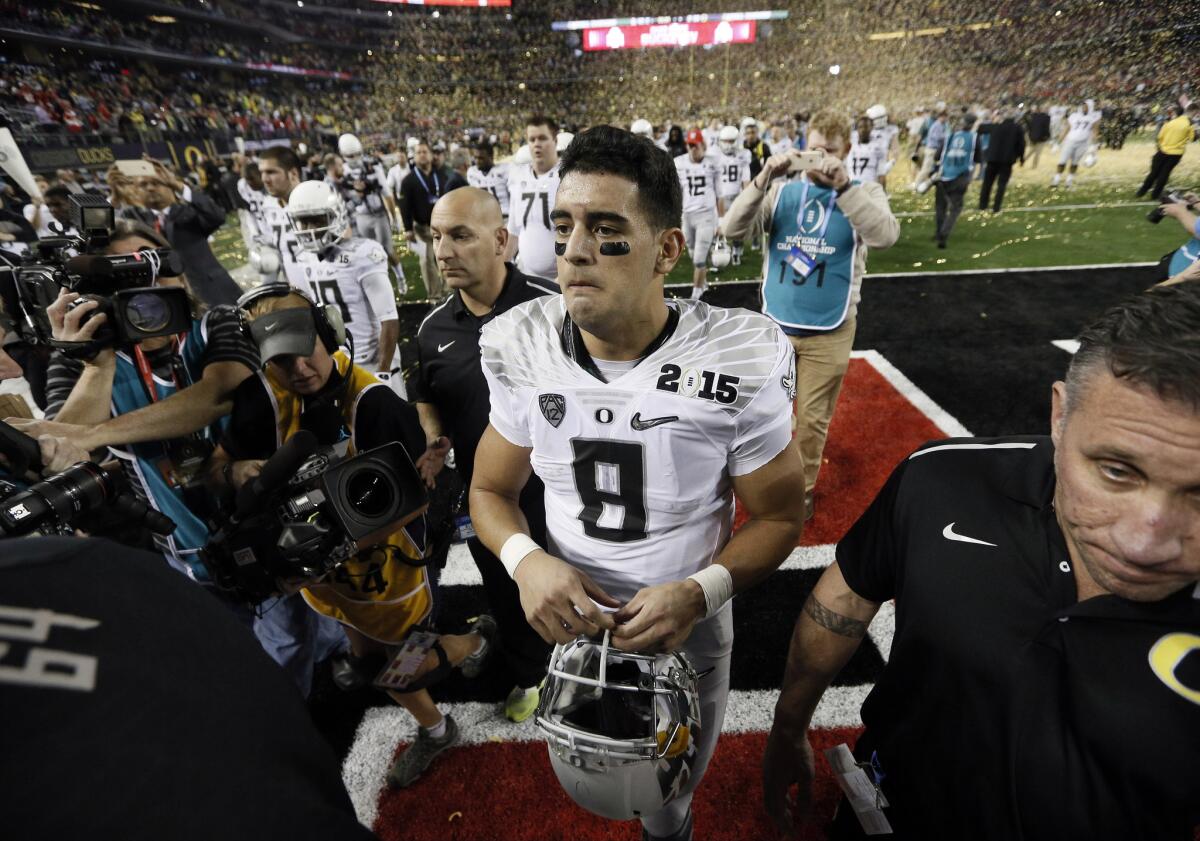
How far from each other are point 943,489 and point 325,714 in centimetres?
295

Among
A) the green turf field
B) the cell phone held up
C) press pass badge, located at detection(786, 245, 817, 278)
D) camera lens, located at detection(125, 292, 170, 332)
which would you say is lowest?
the green turf field

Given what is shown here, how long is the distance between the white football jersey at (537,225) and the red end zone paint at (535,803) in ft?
13.8

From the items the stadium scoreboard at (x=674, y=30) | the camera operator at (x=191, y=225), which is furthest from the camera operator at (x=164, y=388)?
the stadium scoreboard at (x=674, y=30)

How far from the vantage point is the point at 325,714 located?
2816mm

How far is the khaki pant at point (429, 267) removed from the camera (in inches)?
341

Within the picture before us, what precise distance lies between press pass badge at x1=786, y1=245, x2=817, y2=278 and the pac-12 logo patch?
2576mm

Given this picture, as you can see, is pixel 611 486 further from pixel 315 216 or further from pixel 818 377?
pixel 315 216

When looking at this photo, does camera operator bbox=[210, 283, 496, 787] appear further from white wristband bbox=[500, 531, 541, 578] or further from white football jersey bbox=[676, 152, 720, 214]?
white football jersey bbox=[676, 152, 720, 214]

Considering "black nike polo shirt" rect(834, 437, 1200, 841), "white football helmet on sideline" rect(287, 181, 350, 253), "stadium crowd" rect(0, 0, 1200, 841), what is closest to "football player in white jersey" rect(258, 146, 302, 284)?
"white football helmet on sideline" rect(287, 181, 350, 253)

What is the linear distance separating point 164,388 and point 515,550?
160 cm

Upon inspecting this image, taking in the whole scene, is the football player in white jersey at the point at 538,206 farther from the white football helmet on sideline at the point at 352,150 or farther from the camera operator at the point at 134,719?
the white football helmet on sideline at the point at 352,150

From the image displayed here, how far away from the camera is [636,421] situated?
1.54 meters

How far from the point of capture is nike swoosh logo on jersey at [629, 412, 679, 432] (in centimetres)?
152

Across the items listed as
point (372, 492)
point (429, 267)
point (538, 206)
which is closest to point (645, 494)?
point (372, 492)
